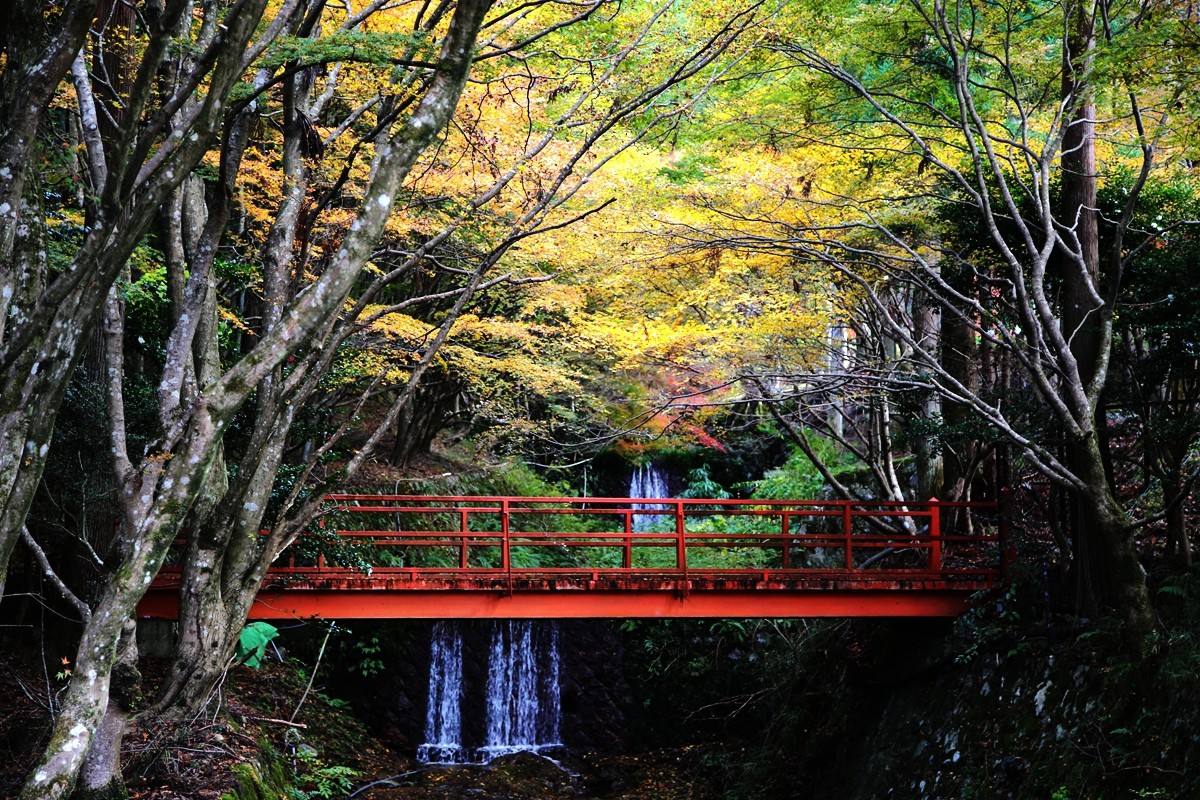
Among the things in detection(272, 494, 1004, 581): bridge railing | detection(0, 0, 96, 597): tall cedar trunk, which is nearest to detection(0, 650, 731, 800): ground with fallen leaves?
detection(272, 494, 1004, 581): bridge railing

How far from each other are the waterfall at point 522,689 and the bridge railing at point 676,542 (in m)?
1.36

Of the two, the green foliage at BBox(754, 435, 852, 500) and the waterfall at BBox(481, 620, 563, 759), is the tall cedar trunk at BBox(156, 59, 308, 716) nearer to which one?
the waterfall at BBox(481, 620, 563, 759)

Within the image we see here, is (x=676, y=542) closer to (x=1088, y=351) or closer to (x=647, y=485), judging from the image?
(x=1088, y=351)

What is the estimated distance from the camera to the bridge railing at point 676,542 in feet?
35.0

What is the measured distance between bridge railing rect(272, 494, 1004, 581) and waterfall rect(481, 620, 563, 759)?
136 centimetres

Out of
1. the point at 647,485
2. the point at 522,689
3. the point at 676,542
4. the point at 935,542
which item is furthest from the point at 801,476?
the point at 676,542

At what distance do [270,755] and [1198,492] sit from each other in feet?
30.8

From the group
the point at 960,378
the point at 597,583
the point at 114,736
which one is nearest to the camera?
the point at 114,736

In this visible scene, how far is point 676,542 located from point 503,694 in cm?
664

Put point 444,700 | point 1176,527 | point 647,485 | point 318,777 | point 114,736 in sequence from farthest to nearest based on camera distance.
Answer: point 647,485 < point 444,700 < point 318,777 < point 1176,527 < point 114,736

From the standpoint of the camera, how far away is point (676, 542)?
1134cm

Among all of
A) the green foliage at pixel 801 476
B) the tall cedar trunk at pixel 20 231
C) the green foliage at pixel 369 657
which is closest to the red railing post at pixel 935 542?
the green foliage at pixel 801 476

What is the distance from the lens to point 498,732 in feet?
53.0

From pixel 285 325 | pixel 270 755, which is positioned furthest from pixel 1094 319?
pixel 270 755
